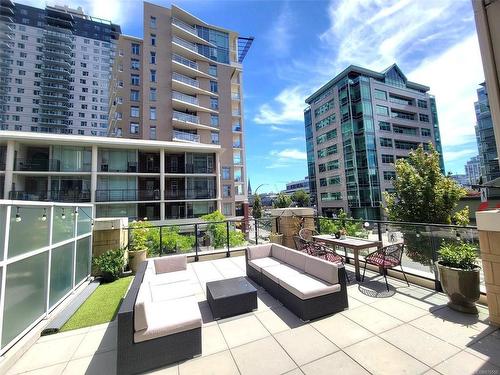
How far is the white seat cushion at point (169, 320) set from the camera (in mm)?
2805

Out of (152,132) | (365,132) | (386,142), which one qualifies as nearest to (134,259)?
(152,132)

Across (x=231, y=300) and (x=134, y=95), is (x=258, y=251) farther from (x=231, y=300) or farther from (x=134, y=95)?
(x=134, y=95)

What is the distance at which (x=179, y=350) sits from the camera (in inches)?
115

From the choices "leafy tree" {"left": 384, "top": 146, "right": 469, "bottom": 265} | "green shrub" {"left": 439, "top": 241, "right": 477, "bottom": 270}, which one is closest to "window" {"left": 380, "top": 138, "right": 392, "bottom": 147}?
"leafy tree" {"left": 384, "top": 146, "right": 469, "bottom": 265}

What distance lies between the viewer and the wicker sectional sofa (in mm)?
3711

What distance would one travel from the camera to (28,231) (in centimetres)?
371

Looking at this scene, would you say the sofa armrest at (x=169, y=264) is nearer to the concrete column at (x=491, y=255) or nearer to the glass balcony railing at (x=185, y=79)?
the concrete column at (x=491, y=255)

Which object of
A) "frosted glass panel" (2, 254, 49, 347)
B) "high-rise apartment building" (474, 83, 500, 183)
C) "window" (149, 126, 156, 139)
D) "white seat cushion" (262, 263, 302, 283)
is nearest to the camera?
"frosted glass panel" (2, 254, 49, 347)

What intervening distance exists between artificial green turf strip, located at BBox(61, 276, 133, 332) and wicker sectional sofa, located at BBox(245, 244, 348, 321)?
10.1 ft

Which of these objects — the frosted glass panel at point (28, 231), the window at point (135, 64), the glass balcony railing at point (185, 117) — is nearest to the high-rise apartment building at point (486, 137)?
the glass balcony railing at point (185, 117)

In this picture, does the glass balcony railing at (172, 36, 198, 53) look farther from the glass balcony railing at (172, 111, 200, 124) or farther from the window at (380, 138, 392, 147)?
the window at (380, 138, 392, 147)

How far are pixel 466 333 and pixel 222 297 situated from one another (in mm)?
3549

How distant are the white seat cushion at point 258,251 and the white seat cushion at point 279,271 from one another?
2.70 feet

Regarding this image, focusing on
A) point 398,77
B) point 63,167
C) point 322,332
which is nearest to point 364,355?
point 322,332
